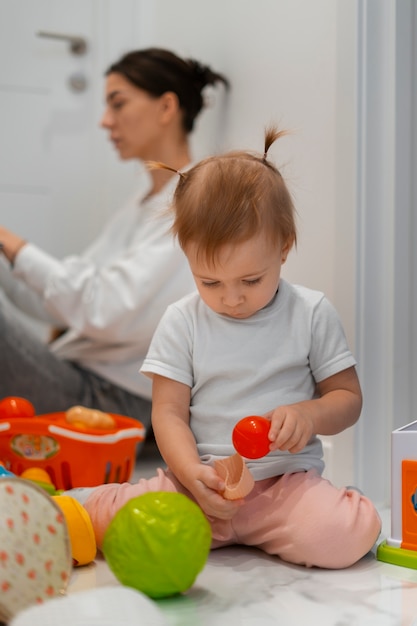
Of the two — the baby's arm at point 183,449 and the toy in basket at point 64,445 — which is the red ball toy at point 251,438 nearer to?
the baby's arm at point 183,449

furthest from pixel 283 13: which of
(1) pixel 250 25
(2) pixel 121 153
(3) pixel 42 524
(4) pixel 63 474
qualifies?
(3) pixel 42 524

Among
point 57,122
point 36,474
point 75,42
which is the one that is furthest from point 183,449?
point 75,42

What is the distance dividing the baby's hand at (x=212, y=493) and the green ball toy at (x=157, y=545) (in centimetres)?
9

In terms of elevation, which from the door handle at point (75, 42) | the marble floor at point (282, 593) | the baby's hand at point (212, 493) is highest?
the door handle at point (75, 42)

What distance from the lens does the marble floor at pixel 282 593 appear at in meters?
0.82

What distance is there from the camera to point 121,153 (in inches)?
75.0

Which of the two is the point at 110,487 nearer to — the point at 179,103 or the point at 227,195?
the point at 227,195

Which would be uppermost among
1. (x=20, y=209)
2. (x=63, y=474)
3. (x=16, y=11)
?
(x=16, y=11)

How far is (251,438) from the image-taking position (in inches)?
→ 37.0

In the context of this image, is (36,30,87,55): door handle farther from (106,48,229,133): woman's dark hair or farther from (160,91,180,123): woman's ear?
(160,91,180,123): woman's ear

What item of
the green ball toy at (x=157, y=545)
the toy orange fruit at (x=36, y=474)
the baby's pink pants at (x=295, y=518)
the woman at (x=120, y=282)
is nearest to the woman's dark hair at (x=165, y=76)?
the woman at (x=120, y=282)

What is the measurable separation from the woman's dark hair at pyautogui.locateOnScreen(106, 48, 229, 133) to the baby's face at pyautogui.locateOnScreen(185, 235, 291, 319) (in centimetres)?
83

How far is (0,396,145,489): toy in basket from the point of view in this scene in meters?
1.40

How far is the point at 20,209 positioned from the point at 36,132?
202 millimetres
